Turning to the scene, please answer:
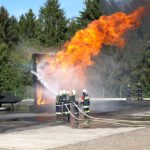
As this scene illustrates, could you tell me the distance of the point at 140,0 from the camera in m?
28.6

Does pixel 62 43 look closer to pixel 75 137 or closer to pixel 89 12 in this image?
pixel 89 12

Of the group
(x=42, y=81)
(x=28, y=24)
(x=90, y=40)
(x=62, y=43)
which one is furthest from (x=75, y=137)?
(x=28, y=24)

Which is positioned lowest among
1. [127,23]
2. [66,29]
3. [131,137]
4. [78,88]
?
[131,137]

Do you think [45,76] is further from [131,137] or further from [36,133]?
[131,137]

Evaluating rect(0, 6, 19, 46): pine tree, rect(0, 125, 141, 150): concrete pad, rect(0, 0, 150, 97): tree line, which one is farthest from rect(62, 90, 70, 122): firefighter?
rect(0, 6, 19, 46): pine tree

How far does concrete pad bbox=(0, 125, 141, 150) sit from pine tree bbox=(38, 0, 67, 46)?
1921 inches

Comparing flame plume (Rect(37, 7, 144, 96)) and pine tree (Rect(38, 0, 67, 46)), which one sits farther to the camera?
pine tree (Rect(38, 0, 67, 46))

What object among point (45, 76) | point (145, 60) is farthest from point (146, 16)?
point (145, 60)

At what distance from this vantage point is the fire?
98.9ft

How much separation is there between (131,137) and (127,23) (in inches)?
607

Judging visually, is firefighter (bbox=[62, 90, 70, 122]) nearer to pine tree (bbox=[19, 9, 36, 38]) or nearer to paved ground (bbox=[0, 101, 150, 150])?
paved ground (bbox=[0, 101, 150, 150])

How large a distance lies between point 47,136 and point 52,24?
55.9m

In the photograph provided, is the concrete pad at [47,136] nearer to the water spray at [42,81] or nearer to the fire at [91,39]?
the fire at [91,39]

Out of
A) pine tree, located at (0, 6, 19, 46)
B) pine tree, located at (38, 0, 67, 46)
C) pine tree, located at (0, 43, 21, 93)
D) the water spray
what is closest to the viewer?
the water spray
